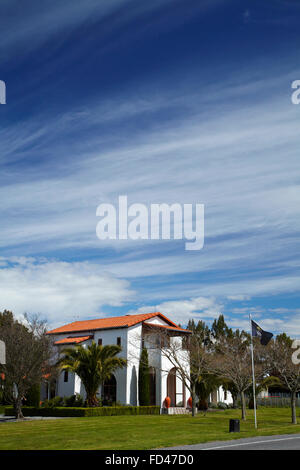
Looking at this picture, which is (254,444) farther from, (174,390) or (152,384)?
(174,390)

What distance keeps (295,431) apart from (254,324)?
595 cm

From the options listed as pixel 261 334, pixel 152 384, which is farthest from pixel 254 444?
pixel 152 384

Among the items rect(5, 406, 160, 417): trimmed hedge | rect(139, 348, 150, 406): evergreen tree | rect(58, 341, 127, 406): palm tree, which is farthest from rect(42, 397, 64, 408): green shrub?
rect(139, 348, 150, 406): evergreen tree

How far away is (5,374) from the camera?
34062mm

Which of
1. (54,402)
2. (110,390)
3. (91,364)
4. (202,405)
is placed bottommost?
(202,405)

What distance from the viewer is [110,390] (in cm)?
4531

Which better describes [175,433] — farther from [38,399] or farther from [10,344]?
[38,399]

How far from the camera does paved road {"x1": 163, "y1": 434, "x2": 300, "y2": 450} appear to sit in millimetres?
17688

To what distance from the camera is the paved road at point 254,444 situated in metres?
17.7


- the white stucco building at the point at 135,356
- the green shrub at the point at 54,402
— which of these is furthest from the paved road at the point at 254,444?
the green shrub at the point at 54,402

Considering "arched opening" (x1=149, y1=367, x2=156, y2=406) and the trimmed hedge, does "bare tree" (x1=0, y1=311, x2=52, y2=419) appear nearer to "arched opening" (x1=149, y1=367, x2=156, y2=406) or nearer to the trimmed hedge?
the trimmed hedge

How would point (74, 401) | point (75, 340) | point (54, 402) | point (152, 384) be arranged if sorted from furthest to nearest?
point (75, 340) → point (152, 384) → point (54, 402) → point (74, 401)

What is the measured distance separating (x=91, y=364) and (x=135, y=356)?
6.26 metres
